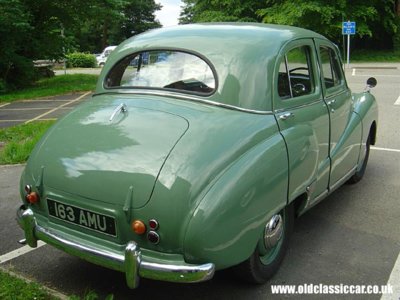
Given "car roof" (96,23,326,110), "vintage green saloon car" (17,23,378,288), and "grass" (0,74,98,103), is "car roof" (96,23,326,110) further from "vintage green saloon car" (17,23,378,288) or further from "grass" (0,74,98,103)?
"grass" (0,74,98,103)

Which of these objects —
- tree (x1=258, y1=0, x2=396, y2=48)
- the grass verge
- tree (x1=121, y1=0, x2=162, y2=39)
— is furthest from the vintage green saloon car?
tree (x1=121, y1=0, x2=162, y2=39)

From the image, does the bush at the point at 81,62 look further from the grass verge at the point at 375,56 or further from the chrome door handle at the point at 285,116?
the chrome door handle at the point at 285,116

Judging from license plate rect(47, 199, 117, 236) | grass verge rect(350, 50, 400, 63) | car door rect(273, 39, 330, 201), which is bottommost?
grass verge rect(350, 50, 400, 63)

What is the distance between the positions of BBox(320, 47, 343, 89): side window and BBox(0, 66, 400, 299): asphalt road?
1.26 metres

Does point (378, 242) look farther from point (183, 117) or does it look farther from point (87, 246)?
point (87, 246)

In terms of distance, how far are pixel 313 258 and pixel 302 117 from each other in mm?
1112

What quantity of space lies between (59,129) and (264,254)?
172 centimetres

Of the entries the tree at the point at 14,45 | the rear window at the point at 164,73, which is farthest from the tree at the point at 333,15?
the rear window at the point at 164,73

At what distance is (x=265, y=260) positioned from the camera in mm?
3248

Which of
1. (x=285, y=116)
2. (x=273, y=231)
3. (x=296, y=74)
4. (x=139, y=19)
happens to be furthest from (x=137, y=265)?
(x=139, y=19)

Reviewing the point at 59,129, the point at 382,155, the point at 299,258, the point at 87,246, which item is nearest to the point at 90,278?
the point at 87,246

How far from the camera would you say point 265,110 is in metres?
3.27

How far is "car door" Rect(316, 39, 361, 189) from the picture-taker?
4098mm

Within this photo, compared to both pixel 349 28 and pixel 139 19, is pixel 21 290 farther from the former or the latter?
pixel 139 19
